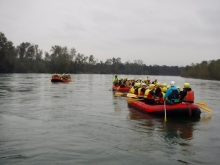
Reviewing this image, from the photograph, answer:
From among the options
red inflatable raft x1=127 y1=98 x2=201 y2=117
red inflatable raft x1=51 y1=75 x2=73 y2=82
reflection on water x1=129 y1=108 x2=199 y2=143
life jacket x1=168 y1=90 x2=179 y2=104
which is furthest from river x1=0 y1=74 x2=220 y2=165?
red inflatable raft x1=51 y1=75 x2=73 y2=82

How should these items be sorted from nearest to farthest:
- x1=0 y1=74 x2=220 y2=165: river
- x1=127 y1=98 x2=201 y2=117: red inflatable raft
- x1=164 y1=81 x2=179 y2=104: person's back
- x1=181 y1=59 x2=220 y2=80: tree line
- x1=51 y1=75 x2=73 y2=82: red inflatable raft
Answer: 1. x1=0 y1=74 x2=220 y2=165: river
2. x1=127 y1=98 x2=201 y2=117: red inflatable raft
3. x1=164 y1=81 x2=179 y2=104: person's back
4. x1=51 y1=75 x2=73 y2=82: red inflatable raft
5. x1=181 y1=59 x2=220 y2=80: tree line

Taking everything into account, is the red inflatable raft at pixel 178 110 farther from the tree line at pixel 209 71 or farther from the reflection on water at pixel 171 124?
the tree line at pixel 209 71

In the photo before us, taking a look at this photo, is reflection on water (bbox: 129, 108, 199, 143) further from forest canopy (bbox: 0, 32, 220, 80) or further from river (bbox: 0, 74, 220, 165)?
forest canopy (bbox: 0, 32, 220, 80)

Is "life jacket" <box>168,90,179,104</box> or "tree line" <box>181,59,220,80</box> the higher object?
"tree line" <box>181,59,220,80</box>

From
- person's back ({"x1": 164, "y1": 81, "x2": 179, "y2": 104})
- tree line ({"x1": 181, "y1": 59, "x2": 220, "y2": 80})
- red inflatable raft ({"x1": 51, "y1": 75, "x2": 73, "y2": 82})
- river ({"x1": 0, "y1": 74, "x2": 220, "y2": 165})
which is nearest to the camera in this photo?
river ({"x1": 0, "y1": 74, "x2": 220, "y2": 165})

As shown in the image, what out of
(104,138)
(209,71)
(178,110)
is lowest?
(104,138)

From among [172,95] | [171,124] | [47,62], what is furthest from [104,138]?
[47,62]

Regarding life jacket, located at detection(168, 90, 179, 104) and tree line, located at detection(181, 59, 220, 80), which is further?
tree line, located at detection(181, 59, 220, 80)

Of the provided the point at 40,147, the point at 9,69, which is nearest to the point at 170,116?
the point at 40,147

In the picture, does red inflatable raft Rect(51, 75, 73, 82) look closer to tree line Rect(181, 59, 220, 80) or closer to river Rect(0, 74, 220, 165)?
river Rect(0, 74, 220, 165)

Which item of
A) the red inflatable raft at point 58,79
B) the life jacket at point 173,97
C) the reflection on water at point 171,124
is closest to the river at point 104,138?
the reflection on water at point 171,124

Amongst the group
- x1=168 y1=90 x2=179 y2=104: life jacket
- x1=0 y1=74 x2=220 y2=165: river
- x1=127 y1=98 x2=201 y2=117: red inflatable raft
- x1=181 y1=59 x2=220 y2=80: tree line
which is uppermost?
x1=181 y1=59 x2=220 y2=80: tree line

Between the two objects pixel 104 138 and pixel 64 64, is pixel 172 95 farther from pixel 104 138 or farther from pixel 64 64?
pixel 64 64

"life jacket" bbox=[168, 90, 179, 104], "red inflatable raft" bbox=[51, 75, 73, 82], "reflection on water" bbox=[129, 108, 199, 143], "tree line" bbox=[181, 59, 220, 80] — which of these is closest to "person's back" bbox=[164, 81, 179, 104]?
"life jacket" bbox=[168, 90, 179, 104]
